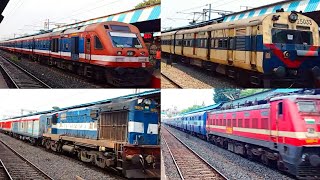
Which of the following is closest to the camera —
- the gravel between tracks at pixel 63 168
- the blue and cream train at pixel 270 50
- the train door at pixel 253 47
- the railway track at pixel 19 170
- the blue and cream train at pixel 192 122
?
the blue and cream train at pixel 270 50

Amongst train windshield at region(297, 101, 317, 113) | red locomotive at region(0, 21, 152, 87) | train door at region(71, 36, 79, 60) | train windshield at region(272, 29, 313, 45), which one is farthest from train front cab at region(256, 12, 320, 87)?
train door at region(71, 36, 79, 60)

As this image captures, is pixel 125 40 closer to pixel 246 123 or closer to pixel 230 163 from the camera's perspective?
pixel 246 123

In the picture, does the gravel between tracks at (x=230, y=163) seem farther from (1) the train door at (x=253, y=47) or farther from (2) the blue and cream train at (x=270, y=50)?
(1) the train door at (x=253, y=47)

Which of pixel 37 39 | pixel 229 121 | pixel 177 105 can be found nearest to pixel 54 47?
pixel 37 39

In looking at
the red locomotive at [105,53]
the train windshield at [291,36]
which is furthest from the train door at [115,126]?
the train windshield at [291,36]

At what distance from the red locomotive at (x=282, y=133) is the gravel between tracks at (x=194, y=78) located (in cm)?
55

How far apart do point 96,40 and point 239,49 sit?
2.08 meters

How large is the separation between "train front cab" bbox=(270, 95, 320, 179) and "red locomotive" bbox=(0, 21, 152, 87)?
1727 mm

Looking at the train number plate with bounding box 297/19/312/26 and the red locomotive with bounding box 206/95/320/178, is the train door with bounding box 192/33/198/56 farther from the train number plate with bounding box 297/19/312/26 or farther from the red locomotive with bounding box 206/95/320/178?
the train number plate with bounding box 297/19/312/26

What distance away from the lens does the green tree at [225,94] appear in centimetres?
409

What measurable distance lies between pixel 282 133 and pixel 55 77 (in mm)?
3166

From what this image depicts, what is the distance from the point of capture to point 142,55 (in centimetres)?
442

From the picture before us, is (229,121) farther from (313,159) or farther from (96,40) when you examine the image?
(96,40)

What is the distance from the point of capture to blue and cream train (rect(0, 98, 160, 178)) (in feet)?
16.7
